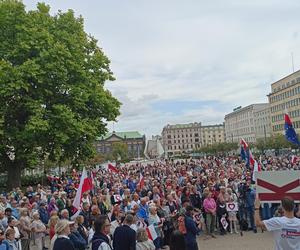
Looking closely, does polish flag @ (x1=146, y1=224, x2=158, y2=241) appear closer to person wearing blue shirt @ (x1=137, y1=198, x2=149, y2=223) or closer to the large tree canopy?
person wearing blue shirt @ (x1=137, y1=198, x2=149, y2=223)

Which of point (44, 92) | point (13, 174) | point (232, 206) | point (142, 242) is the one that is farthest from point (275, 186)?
point (13, 174)

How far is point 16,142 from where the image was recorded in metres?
27.4

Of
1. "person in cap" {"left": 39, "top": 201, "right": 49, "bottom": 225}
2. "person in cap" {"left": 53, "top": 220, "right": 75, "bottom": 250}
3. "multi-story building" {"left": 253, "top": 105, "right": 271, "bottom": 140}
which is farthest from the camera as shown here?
"multi-story building" {"left": 253, "top": 105, "right": 271, "bottom": 140}

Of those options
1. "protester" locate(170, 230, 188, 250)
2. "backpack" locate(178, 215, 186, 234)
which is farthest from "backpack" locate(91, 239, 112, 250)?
"backpack" locate(178, 215, 186, 234)

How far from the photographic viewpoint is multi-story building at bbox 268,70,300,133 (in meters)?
A: 103

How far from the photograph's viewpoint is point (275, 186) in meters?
7.68

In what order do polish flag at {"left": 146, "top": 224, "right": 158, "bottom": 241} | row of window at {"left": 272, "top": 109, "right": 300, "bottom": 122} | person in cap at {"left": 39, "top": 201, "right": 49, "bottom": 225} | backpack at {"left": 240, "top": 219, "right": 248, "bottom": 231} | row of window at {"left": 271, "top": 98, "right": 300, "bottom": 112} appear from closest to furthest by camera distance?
polish flag at {"left": 146, "top": 224, "right": 158, "bottom": 241}, person in cap at {"left": 39, "top": 201, "right": 49, "bottom": 225}, backpack at {"left": 240, "top": 219, "right": 248, "bottom": 231}, row of window at {"left": 271, "top": 98, "right": 300, "bottom": 112}, row of window at {"left": 272, "top": 109, "right": 300, "bottom": 122}

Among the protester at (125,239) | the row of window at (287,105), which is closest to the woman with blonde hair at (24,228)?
the protester at (125,239)

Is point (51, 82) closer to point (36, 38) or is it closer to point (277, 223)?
point (36, 38)

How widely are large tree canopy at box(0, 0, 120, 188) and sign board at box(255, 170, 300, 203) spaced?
19.7 meters

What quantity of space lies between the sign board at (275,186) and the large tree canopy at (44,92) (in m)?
19.7

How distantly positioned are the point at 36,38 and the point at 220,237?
19.1 metres

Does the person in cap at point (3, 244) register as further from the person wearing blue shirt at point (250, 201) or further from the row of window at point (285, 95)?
Answer: the row of window at point (285, 95)

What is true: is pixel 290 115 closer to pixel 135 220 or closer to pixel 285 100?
pixel 285 100
